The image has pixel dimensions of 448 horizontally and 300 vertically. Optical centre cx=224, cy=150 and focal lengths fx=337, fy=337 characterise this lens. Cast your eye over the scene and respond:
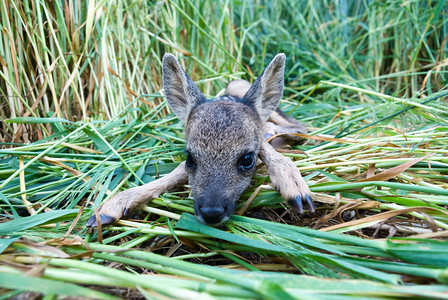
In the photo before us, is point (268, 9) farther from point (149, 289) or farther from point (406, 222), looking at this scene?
point (149, 289)

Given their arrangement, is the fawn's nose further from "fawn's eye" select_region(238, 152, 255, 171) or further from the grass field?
"fawn's eye" select_region(238, 152, 255, 171)

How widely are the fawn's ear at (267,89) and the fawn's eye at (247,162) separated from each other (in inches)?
31.1

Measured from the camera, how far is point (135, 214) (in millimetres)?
2668

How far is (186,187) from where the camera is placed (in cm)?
300

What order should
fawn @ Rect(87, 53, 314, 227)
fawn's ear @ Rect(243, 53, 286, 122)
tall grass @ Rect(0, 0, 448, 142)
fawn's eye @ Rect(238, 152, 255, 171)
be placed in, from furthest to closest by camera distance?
tall grass @ Rect(0, 0, 448, 142)
fawn's ear @ Rect(243, 53, 286, 122)
fawn's eye @ Rect(238, 152, 255, 171)
fawn @ Rect(87, 53, 314, 227)

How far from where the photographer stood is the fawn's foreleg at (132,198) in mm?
2334

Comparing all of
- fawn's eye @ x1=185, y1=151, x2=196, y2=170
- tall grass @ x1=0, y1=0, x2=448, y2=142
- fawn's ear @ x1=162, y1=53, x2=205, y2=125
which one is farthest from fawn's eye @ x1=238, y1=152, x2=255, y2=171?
tall grass @ x1=0, y1=0, x2=448, y2=142

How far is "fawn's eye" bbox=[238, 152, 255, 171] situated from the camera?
2574mm

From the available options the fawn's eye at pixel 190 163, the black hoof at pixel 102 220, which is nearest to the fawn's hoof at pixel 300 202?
the fawn's eye at pixel 190 163

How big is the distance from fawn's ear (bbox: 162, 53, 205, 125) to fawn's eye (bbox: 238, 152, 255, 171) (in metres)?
0.93

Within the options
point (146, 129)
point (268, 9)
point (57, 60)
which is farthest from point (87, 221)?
point (268, 9)

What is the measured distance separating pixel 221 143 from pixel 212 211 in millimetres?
599

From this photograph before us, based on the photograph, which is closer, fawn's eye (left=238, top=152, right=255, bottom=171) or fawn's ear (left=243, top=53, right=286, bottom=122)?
fawn's eye (left=238, top=152, right=255, bottom=171)

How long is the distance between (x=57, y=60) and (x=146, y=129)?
150cm
